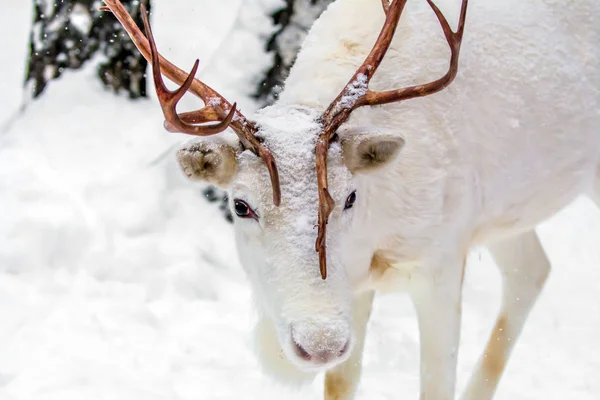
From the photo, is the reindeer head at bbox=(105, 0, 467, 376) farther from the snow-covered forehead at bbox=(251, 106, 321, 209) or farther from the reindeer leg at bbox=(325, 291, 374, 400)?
the reindeer leg at bbox=(325, 291, 374, 400)

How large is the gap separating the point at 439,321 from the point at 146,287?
2.13 meters

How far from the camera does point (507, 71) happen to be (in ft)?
9.52

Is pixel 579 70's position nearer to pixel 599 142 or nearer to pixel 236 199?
pixel 599 142

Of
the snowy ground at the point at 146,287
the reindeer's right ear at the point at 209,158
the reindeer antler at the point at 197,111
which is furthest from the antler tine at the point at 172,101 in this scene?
the snowy ground at the point at 146,287

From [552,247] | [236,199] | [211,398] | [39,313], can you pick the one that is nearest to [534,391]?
[211,398]

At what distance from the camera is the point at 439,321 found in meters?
2.77

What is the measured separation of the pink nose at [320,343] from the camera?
1922 mm

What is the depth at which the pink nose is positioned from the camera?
1922 millimetres

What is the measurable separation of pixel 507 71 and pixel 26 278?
2.88 metres

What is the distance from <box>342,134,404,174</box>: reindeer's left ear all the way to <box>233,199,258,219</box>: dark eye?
318 mm

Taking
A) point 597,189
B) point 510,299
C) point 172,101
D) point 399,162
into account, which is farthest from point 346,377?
point 172,101

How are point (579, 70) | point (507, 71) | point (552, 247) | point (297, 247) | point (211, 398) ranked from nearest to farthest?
point (297, 247) < point (507, 71) < point (579, 70) < point (211, 398) < point (552, 247)

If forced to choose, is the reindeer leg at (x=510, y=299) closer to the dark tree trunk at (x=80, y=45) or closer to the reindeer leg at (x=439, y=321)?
the reindeer leg at (x=439, y=321)

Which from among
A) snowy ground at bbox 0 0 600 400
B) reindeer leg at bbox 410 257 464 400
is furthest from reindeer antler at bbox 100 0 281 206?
snowy ground at bbox 0 0 600 400
